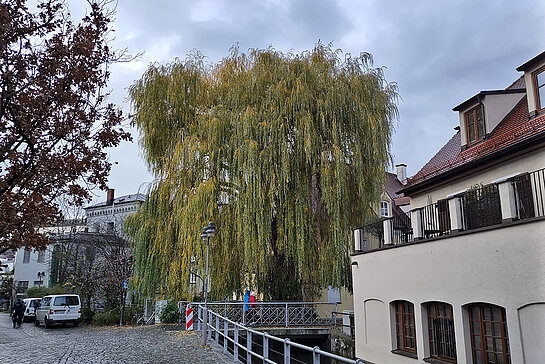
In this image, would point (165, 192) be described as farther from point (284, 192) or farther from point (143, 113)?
point (284, 192)

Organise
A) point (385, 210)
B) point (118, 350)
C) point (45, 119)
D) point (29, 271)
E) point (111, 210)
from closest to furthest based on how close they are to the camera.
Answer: point (45, 119) → point (118, 350) → point (385, 210) → point (111, 210) → point (29, 271)

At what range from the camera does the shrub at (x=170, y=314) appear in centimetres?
2417

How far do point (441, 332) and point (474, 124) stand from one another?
718 cm

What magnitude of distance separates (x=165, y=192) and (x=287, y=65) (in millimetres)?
7279

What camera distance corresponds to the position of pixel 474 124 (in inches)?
651

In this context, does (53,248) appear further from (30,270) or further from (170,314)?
(170,314)

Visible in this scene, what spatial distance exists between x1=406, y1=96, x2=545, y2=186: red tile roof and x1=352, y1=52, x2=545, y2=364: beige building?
0.05 m

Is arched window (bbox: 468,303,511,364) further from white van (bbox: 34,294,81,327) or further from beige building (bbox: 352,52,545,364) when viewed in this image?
white van (bbox: 34,294,81,327)

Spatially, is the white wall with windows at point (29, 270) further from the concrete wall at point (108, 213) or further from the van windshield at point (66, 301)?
the van windshield at point (66, 301)

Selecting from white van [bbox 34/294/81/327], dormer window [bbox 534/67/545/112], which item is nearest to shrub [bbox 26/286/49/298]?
white van [bbox 34/294/81/327]

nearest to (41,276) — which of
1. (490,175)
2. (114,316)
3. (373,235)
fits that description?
(114,316)

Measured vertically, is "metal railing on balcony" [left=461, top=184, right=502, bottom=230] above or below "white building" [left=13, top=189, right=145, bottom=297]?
below

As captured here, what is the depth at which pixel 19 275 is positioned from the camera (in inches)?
1984

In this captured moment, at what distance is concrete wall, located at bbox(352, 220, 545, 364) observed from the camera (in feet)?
31.8
